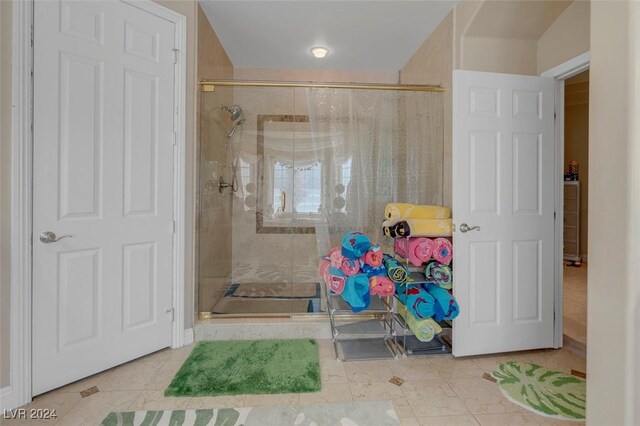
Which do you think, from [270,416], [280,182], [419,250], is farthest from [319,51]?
[270,416]

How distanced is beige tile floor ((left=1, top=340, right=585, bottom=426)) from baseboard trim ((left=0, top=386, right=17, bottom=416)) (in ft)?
0.27

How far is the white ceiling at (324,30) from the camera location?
2.49 meters

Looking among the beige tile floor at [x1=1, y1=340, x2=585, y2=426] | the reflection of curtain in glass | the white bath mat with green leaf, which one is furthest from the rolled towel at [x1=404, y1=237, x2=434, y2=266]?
the white bath mat with green leaf

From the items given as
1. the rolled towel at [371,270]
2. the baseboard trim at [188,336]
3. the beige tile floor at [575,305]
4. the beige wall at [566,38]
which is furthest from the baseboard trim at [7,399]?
the beige wall at [566,38]

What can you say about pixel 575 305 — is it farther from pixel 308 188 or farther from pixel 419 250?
pixel 308 188

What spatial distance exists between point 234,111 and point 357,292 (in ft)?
6.33

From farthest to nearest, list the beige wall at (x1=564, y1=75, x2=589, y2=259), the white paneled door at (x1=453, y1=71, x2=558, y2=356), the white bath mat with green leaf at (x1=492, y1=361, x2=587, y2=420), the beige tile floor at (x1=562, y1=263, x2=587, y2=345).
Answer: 1. the beige wall at (x1=564, y1=75, x2=589, y2=259)
2. the beige tile floor at (x1=562, y1=263, x2=587, y2=345)
3. the white paneled door at (x1=453, y1=71, x2=558, y2=356)
4. the white bath mat with green leaf at (x1=492, y1=361, x2=587, y2=420)

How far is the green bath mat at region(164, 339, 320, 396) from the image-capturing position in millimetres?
1811

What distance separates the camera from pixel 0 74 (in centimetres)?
156

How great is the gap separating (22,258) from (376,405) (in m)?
2.07

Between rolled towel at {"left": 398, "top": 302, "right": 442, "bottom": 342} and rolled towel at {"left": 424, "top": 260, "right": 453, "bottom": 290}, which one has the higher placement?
rolled towel at {"left": 424, "top": 260, "right": 453, "bottom": 290}

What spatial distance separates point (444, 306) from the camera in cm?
206

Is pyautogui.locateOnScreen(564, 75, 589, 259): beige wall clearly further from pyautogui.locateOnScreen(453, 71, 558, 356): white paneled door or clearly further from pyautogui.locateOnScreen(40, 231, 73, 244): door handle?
pyautogui.locateOnScreen(40, 231, 73, 244): door handle

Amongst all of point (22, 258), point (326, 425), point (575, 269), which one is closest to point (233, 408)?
point (326, 425)
